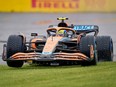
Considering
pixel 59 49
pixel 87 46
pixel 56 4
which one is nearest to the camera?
pixel 87 46

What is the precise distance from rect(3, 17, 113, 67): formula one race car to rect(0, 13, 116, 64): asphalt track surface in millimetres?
6373

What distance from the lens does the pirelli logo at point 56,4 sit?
110 feet

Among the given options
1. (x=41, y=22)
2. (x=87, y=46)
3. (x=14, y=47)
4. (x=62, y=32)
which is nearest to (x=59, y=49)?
(x=87, y=46)

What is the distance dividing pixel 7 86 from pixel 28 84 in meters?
0.36

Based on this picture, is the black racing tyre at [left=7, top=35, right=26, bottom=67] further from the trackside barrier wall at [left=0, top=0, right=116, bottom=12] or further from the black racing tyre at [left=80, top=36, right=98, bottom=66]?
the trackside barrier wall at [left=0, top=0, right=116, bottom=12]

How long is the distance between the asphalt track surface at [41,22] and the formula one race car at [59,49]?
637cm

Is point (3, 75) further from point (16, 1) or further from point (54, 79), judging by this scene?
point (16, 1)

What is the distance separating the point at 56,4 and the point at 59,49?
19428 mm

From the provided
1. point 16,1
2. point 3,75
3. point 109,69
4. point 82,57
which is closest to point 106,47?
point 82,57

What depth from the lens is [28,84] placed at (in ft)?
33.1

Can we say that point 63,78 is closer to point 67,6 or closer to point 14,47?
point 14,47

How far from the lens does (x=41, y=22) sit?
28.4 metres

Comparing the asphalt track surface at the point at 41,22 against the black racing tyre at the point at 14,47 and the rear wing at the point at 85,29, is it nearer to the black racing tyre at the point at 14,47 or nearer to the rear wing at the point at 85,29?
the rear wing at the point at 85,29

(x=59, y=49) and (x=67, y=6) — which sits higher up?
(x=67, y=6)
